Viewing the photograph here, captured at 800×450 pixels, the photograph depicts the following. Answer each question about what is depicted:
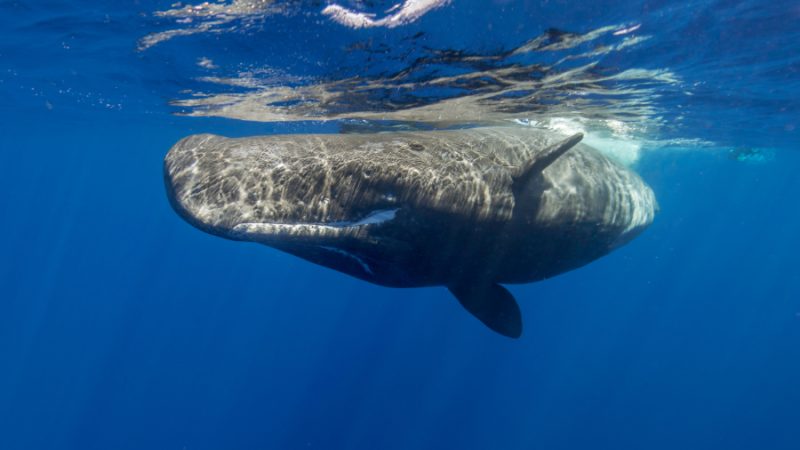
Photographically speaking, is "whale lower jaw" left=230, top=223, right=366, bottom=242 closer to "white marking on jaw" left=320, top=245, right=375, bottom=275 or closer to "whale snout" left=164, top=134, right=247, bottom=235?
"whale snout" left=164, top=134, right=247, bottom=235

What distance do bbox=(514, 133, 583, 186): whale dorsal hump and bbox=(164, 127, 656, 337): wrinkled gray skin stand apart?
16 millimetres

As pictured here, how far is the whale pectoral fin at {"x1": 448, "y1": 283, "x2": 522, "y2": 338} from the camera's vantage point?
251 inches

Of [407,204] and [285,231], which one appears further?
[407,204]

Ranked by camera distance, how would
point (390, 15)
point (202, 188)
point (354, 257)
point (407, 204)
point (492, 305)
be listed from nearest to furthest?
1. point (202, 188)
2. point (407, 204)
3. point (354, 257)
4. point (492, 305)
5. point (390, 15)

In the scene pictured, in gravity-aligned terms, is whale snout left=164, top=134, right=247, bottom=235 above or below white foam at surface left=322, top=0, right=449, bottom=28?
below

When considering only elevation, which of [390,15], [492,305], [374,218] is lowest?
[492,305]

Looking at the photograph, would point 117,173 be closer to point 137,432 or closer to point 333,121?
point 137,432

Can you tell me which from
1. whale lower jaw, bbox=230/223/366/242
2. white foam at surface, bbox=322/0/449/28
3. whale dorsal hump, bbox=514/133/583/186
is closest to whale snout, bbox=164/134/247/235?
whale lower jaw, bbox=230/223/366/242

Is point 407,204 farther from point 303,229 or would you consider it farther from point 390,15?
point 390,15

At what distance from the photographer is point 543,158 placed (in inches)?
201

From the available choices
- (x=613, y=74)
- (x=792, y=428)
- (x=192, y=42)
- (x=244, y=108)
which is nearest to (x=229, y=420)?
(x=244, y=108)

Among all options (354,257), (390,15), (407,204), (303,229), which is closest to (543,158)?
(407,204)

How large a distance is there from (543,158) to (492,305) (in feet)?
7.60

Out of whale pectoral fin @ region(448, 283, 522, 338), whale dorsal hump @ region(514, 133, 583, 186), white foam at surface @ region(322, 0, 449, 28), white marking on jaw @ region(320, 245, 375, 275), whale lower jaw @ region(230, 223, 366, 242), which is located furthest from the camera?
white foam at surface @ region(322, 0, 449, 28)
